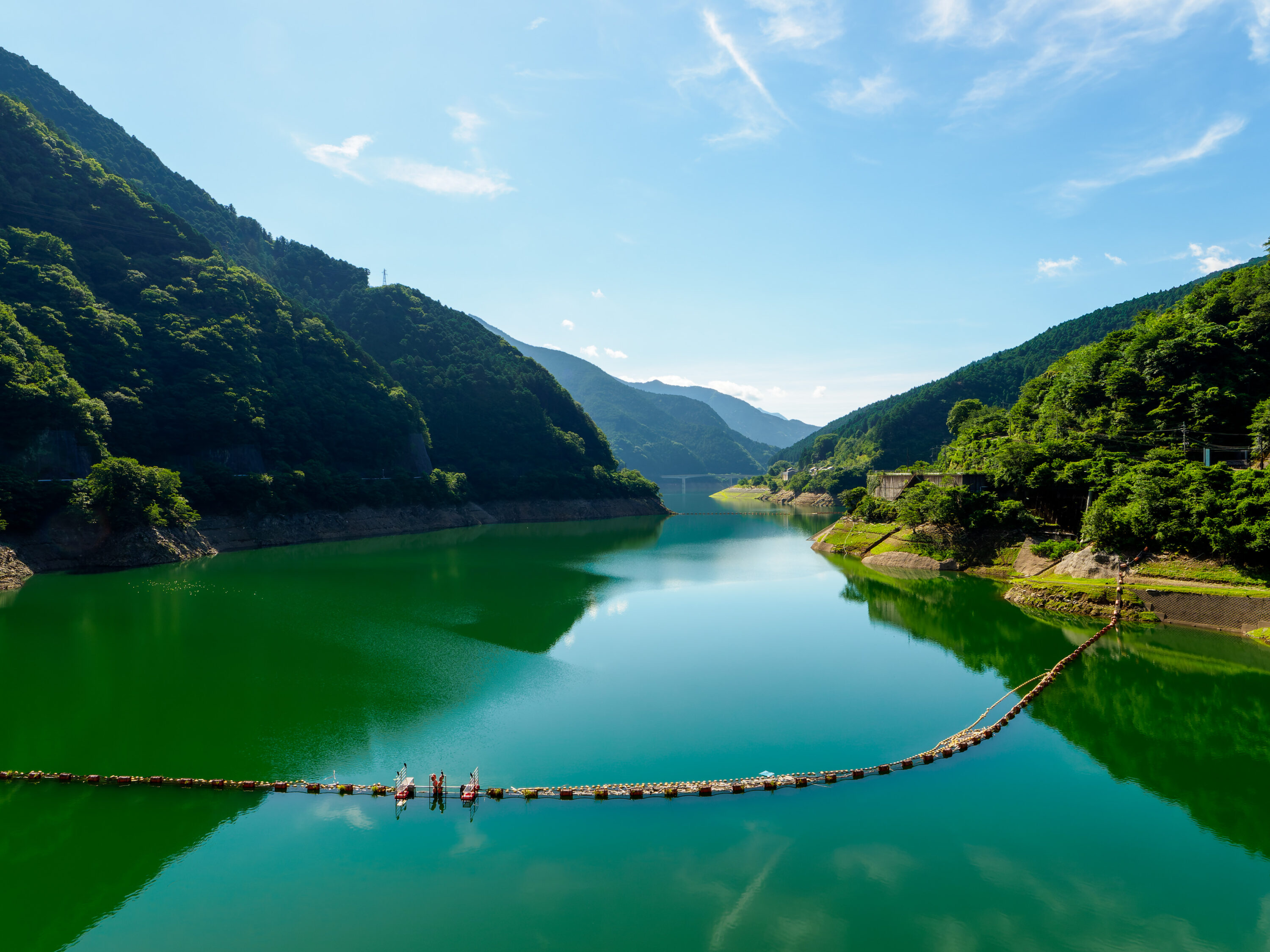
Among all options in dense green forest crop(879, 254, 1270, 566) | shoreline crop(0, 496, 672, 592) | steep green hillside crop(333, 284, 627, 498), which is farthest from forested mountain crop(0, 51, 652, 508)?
dense green forest crop(879, 254, 1270, 566)

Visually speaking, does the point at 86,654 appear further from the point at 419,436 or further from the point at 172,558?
the point at 419,436

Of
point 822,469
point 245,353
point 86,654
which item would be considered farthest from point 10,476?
point 822,469

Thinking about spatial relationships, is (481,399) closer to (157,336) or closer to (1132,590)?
(157,336)

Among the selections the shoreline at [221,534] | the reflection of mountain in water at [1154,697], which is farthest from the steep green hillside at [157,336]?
the reflection of mountain in water at [1154,697]

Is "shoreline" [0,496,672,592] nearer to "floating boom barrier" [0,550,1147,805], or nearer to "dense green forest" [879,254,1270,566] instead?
"floating boom barrier" [0,550,1147,805]

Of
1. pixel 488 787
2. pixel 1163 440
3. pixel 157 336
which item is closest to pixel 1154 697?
pixel 488 787

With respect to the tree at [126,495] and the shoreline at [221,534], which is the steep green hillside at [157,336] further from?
the shoreline at [221,534]

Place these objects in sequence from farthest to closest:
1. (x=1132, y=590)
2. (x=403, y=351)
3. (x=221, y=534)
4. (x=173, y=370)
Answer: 1. (x=403, y=351)
2. (x=173, y=370)
3. (x=221, y=534)
4. (x=1132, y=590)
